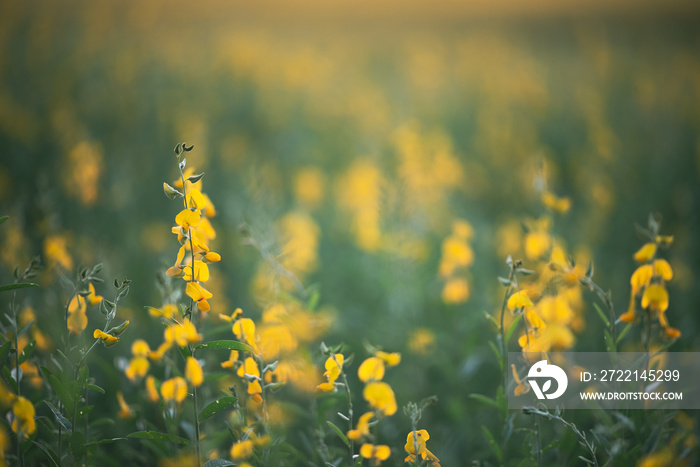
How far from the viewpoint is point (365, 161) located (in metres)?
5.79

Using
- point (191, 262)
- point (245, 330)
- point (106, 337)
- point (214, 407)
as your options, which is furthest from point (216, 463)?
point (191, 262)

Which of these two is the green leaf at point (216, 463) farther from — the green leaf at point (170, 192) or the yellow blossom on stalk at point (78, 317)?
the green leaf at point (170, 192)

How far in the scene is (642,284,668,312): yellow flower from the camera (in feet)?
4.72

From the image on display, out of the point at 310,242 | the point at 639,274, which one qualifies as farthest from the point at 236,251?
the point at 639,274

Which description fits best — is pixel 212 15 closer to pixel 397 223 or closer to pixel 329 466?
pixel 397 223

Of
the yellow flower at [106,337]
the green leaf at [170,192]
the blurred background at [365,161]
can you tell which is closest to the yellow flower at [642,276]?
the blurred background at [365,161]

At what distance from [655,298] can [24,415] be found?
1.91 meters

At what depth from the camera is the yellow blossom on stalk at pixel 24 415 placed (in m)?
1.33

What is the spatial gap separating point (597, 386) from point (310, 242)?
2316mm

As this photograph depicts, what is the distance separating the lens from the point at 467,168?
21.7ft

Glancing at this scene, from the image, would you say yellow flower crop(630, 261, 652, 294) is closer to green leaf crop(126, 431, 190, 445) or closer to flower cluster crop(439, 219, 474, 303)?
flower cluster crop(439, 219, 474, 303)

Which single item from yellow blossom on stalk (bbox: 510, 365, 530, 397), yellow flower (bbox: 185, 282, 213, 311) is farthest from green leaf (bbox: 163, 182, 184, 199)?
yellow blossom on stalk (bbox: 510, 365, 530, 397)

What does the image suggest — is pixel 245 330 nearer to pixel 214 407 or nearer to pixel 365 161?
pixel 214 407

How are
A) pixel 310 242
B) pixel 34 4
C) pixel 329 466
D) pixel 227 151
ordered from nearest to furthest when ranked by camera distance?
pixel 329 466, pixel 310 242, pixel 227 151, pixel 34 4
